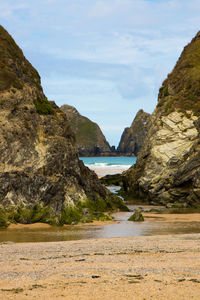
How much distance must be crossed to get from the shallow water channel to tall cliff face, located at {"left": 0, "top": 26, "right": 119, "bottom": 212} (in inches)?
130

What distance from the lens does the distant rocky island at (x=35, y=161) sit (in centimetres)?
3055

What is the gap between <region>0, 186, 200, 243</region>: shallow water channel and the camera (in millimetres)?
25328

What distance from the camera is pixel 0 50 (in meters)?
36.3

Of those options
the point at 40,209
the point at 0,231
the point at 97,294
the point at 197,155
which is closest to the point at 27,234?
the point at 0,231

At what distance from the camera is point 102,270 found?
14.8 metres

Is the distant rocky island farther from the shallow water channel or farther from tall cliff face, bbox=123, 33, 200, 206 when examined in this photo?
tall cliff face, bbox=123, 33, 200, 206

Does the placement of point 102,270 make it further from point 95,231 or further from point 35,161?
point 35,161

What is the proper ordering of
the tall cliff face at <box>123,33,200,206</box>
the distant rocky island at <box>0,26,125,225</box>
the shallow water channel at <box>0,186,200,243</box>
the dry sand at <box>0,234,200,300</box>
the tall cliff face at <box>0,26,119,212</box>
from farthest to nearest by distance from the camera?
the tall cliff face at <box>123,33,200,206</box> → the tall cliff face at <box>0,26,119,212</box> → the distant rocky island at <box>0,26,125,225</box> → the shallow water channel at <box>0,186,200,243</box> → the dry sand at <box>0,234,200,300</box>

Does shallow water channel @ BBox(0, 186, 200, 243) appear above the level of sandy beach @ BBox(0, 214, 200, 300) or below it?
below

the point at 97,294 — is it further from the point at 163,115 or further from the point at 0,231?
the point at 163,115

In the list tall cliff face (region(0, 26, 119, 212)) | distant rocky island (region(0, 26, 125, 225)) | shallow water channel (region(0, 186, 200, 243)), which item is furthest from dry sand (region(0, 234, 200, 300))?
tall cliff face (region(0, 26, 119, 212))

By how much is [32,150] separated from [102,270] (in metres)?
18.8

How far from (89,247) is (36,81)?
22773mm

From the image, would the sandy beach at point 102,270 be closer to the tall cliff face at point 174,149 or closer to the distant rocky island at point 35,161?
the distant rocky island at point 35,161
